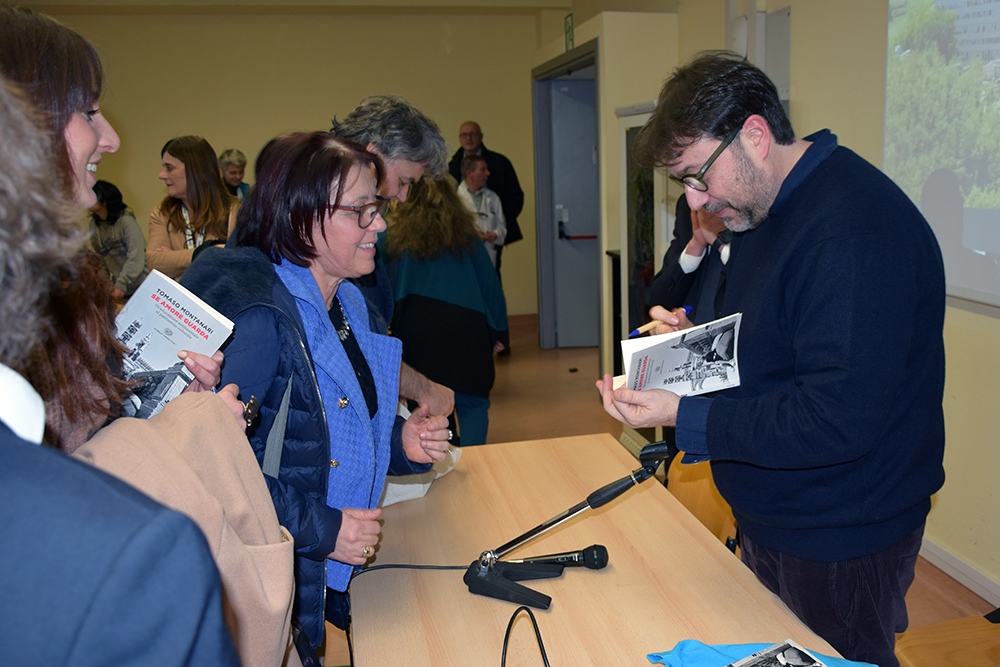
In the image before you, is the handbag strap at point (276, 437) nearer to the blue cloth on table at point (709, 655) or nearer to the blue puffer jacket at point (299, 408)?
the blue puffer jacket at point (299, 408)

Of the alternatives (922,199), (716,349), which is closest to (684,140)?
(716,349)

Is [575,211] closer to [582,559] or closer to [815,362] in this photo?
[582,559]

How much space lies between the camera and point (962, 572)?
8.70ft

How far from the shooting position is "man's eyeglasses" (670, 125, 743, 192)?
1.31m

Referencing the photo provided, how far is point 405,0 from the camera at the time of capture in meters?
6.59

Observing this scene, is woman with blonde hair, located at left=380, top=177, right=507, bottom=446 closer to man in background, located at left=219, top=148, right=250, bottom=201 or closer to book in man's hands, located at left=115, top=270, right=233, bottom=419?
book in man's hands, located at left=115, top=270, right=233, bottom=419

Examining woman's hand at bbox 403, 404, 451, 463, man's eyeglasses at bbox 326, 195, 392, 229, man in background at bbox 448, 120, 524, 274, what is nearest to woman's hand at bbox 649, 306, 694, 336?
woman's hand at bbox 403, 404, 451, 463

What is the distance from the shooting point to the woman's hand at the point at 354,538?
135cm

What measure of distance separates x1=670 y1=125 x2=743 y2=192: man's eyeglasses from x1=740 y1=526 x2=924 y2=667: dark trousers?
2.47 ft

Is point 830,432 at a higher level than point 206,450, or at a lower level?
lower

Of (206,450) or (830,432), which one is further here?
(830,432)

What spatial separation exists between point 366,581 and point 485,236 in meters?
4.48

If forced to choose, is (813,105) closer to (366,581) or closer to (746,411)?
(746,411)

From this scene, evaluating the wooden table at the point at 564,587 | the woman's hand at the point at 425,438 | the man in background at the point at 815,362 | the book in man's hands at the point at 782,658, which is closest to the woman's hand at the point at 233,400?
the wooden table at the point at 564,587
